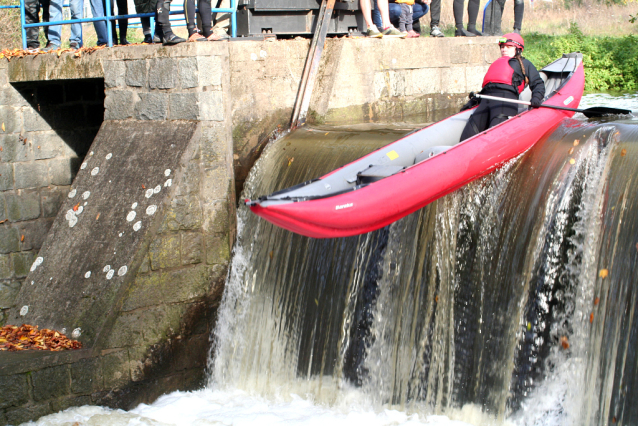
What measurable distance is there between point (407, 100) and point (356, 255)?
331cm

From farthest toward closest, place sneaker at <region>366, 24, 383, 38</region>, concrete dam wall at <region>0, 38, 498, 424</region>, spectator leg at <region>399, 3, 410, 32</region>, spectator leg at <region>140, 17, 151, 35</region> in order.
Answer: spectator leg at <region>399, 3, 410, 32</region>
sneaker at <region>366, 24, 383, 38</region>
spectator leg at <region>140, 17, 151, 35</region>
concrete dam wall at <region>0, 38, 498, 424</region>

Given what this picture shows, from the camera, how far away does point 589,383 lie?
173 inches

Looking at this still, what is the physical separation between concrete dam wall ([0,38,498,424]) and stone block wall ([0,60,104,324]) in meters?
0.07

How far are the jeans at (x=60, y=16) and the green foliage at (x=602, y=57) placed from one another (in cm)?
1038

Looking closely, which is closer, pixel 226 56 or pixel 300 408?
pixel 300 408

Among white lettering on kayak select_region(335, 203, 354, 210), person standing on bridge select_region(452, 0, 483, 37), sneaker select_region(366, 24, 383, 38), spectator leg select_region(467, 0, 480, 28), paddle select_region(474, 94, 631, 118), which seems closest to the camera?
white lettering on kayak select_region(335, 203, 354, 210)

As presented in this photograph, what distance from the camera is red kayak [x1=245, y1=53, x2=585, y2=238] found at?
4574 mm

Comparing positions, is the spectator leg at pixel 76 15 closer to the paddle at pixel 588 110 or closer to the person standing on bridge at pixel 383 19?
the person standing on bridge at pixel 383 19

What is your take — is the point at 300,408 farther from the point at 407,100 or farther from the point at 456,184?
the point at 407,100

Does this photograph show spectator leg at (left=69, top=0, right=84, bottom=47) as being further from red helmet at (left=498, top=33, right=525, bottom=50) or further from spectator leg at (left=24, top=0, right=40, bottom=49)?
red helmet at (left=498, top=33, right=525, bottom=50)

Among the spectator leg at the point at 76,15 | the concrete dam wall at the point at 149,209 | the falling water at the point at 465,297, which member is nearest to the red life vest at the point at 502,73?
the falling water at the point at 465,297

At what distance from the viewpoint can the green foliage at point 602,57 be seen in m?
14.6

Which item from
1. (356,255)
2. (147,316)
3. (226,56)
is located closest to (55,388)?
(147,316)

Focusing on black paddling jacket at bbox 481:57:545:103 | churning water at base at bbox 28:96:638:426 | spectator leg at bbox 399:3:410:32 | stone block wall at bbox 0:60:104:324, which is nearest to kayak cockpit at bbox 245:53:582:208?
black paddling jacket at bbox 481:57:545:103
